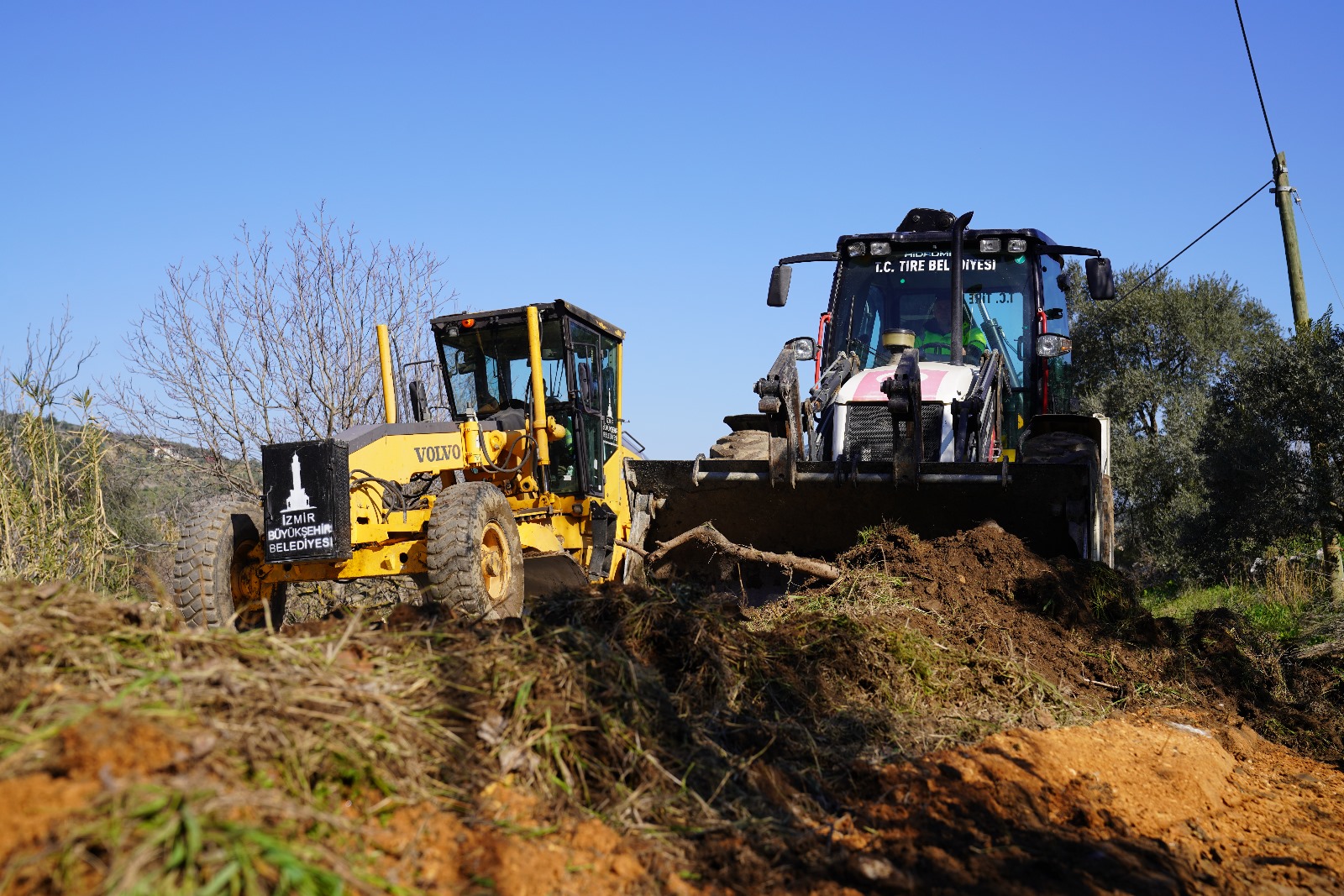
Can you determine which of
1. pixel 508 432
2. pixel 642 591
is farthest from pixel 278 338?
pixel 642 591

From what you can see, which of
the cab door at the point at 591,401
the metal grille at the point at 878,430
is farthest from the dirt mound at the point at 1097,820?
the cab door at the point at 591,401

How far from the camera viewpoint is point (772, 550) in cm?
905

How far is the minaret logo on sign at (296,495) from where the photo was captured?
7367 millimetres

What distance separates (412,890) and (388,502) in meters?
5.34

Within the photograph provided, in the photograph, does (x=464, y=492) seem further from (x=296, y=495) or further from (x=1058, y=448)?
(x=1058, y=448)

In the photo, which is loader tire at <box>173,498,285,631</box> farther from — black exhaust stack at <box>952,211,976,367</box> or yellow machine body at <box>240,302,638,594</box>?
black exhaust stack at <box>952,211,976,367</box>

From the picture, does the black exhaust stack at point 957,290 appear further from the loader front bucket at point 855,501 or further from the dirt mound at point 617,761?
the dirt mound at point 617,761

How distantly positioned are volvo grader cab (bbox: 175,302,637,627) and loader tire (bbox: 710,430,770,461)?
1.06m

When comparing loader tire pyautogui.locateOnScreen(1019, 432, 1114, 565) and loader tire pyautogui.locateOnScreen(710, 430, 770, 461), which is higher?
loader tire pyautogui.locateOnScreen(710, 430, 770, 461)

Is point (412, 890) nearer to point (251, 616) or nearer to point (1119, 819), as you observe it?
point (1119, 819)

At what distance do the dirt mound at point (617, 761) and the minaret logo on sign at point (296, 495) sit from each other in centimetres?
262

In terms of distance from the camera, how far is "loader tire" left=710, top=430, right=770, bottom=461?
941 cm

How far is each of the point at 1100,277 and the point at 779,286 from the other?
269cm

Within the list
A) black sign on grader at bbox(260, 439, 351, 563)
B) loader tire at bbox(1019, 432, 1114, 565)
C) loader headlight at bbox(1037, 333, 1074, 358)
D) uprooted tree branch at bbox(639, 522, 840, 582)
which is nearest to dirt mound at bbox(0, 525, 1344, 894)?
uprooted tree branch at bbox(639, 522, 840, 582)
